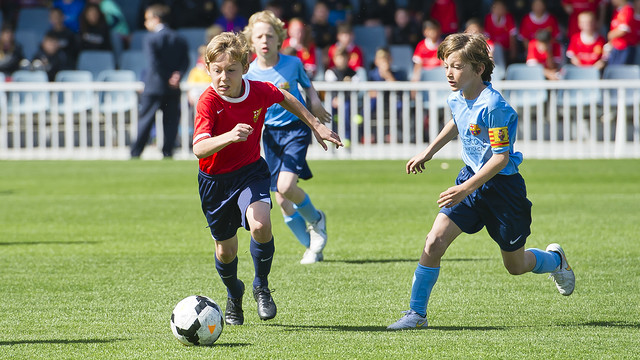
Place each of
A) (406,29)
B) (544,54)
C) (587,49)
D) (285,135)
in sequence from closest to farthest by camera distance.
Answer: (285,135) < (544,54) < (587,49) < (406,29)

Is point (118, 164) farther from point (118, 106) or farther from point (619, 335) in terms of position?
point (619, 335)

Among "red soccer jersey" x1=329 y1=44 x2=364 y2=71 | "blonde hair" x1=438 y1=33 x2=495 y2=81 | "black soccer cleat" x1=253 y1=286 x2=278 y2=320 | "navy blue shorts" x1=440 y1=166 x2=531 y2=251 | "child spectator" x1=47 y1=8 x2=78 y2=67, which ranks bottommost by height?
"black soccer cleat" x1=253 y1=286 x2=278 y2=320

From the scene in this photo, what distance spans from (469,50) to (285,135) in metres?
2.81

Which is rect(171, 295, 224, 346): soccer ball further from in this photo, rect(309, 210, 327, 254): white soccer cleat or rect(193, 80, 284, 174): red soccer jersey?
rect(309, 210, 327, 254): white soccer cleat

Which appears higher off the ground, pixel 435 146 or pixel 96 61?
pixel 96 61

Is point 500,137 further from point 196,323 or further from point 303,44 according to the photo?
point 303,44

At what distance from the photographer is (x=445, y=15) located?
740 inches

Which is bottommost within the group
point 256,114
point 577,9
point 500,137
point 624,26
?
point 500,137

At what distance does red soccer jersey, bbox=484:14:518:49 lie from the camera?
59.7ft

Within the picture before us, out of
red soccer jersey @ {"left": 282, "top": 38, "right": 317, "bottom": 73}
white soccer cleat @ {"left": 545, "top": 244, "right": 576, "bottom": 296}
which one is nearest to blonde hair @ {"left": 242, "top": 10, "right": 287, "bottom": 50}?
white soccer cleat @ {"left": 545, "top": 244, "right": 576, "bottom": 296}

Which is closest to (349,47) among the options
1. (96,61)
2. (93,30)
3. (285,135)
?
(96,61)

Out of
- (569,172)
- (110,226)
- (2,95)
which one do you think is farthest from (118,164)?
(569,172)

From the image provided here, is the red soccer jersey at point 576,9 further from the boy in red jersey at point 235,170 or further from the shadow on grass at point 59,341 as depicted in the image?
the shadow on grass at point 59,341

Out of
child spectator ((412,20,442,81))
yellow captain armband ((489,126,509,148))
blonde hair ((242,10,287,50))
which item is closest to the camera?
yellow captain armband ((489,126,509,148))
